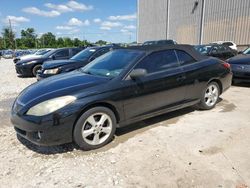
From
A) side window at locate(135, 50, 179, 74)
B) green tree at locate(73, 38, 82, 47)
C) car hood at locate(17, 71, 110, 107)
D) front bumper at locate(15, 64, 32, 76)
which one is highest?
green tree at locate(73, 38, 82, 47)

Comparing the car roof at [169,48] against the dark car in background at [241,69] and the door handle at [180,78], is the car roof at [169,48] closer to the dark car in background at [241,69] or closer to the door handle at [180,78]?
the door handle at [180,78]

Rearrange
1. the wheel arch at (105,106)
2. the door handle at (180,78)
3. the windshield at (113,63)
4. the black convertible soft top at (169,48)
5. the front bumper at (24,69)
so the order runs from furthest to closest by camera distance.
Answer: the front bumper at (24,69), the door handle at (180,78), the black convertible soft top at (169,48), the windshield at (113,63), the wheel arch at (105,106)

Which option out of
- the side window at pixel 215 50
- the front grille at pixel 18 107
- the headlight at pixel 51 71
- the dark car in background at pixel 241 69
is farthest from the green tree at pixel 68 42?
the front grille at pixel 18 107

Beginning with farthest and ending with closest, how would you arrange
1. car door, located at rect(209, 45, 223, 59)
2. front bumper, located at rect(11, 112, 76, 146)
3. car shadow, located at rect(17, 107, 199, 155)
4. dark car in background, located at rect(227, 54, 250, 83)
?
car door, located at rect(209, 45, 223, 59)
dark car in background, located at rect(227, 54, 250, 83)
car shadow, located at rect(17, 107, 199, 155)
front bumper, located at rect(11, 112, 76, 146)

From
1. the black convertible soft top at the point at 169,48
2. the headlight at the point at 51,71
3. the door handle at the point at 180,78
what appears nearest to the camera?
the black convertible soft top at the point at 169,48

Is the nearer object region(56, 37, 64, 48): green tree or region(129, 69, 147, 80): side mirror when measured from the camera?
region(129, 69, 147, 80): side mirror

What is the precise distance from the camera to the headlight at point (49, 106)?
10.8 ft

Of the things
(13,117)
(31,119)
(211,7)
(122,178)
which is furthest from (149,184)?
(211,7)

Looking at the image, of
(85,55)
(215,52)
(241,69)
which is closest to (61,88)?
(85,55)

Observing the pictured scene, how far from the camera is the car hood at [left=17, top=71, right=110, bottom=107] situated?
3473 millimetres

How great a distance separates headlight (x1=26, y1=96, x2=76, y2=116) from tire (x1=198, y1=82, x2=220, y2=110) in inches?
120

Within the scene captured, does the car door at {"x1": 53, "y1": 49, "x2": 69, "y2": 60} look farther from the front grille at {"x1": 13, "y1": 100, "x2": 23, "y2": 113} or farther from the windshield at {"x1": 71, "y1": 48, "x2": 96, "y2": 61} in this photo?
the front grille at {"x1": 13, "y1": 100, "x2": 23, "y2": 113}

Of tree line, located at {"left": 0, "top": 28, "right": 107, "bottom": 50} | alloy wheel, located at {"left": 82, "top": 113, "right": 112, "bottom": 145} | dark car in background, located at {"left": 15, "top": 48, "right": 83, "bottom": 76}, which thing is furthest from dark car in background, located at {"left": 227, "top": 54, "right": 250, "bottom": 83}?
tree line, located at {"left": 0, "top": 28, "right": 107, "bottom": 50}

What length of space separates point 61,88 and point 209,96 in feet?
10.9
